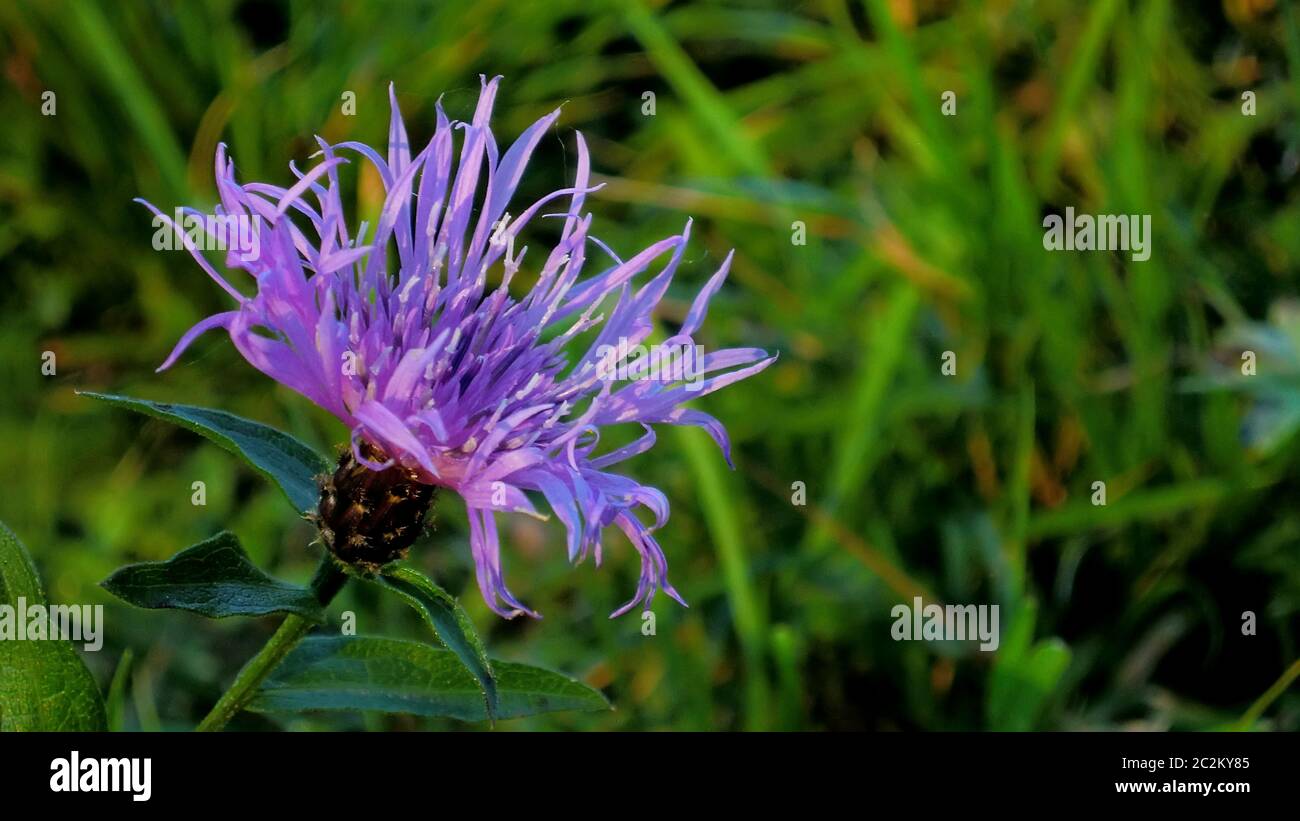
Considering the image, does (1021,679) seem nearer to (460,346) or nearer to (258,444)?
(460,346)

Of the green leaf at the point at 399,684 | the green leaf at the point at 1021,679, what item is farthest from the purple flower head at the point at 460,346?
the green leaf at the point at 1021,679

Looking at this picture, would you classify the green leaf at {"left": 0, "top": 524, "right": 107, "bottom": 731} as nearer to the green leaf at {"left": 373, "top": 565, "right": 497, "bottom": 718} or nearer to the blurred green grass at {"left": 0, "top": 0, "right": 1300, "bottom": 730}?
the green leaf at {"left": 373, "top": 565, "right": 497, "bottom": 718}

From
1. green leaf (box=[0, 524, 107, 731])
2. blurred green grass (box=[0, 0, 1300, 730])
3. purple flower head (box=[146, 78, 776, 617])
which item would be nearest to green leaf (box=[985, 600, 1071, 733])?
blurred green grass (box=[0, 0, 1300, 730])

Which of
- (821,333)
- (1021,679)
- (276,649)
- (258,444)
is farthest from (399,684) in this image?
(821,333)
